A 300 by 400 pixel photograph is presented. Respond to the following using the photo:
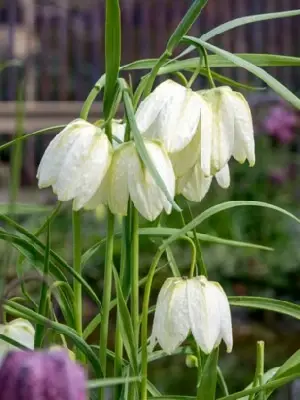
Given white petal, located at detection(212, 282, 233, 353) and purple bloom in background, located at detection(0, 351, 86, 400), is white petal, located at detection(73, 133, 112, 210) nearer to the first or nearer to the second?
white petal, located at detection(212, 282, 233, 353)

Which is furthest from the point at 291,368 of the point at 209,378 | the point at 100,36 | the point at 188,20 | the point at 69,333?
the point at 100,36

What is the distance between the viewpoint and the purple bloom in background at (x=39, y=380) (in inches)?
16.0

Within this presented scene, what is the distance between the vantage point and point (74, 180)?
731 mm

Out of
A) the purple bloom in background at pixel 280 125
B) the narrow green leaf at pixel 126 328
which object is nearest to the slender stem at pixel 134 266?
the narrow green leaf at pixel 126 328

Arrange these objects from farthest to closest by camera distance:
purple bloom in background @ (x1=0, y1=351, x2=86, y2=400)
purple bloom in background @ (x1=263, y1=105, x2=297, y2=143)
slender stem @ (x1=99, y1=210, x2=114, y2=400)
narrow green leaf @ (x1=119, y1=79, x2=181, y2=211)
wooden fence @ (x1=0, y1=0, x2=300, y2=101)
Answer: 1. wooden fence @ (x1=0, y1=0, x2=300, y2=101)
2. purple bloom in background @ (x1=263, y1=105, x2=297, y2=143)
3. slender stem @ (x1=99, y1=210, x2=114, y2=400)
4. narrow green leaf @ (x1=119, y1=79, x2=181, y2=211)
5. purple bloom in background @ (x1=0, y1=351, x2=86, y2=400)

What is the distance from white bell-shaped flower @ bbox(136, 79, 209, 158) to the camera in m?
0.74

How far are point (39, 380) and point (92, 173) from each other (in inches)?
13.0

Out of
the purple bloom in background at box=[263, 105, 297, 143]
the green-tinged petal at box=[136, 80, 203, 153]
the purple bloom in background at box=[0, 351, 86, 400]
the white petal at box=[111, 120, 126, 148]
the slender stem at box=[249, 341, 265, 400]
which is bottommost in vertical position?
the purple bloom in background at box=[263, 105, 297, 143]

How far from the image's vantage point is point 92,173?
2.38 ft

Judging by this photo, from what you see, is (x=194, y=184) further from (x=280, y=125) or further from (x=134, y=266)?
(x=280, y=125)

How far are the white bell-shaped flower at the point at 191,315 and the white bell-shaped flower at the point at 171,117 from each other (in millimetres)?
121

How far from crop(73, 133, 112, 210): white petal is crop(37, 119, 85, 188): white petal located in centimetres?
2

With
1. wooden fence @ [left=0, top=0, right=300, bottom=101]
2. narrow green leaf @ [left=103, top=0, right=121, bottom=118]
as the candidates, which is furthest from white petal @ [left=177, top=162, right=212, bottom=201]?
wooden fence @ [left=0, top=0, right=300, bottom=101]

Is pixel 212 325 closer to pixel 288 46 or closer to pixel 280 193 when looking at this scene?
pixel 280 193
